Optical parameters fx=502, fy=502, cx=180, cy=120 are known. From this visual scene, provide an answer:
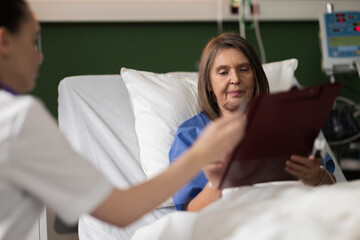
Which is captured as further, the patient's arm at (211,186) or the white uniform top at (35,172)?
the patient's arm at (211,186)

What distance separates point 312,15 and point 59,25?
1651 millimetres

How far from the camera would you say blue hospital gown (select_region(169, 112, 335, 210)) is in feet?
5.61

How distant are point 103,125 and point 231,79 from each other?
2.12 feet

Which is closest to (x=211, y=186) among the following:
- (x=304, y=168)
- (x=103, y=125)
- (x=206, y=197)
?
(x=206, y=197)

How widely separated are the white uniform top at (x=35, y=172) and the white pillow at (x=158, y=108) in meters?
0.99

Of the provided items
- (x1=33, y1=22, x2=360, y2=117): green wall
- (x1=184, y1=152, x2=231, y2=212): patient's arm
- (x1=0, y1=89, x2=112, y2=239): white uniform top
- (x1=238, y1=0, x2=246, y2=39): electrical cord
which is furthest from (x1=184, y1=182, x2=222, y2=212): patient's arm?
(x1=238, y1=0, x2=246, y2=39): electrical cord

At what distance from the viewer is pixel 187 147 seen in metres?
1.79

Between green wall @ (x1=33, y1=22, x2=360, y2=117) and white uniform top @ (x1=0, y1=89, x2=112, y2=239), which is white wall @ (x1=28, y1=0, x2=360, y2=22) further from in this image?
white uniform top @ (x1=0, y1=89, x2=112, y2=239)

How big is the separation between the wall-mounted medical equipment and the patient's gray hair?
120cm

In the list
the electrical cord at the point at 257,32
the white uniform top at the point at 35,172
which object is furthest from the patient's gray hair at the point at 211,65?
the electrical cord at the point at 257,32

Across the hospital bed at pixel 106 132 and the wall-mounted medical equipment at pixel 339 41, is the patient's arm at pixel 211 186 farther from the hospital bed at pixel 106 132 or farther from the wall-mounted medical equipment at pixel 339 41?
the wall-mounted medical equipment at pixel 339 41

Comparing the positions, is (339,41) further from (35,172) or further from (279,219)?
(35,172)

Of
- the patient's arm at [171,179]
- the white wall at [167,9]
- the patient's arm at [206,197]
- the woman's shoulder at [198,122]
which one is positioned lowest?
the patient's arm at [206,197]

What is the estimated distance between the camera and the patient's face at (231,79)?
73.0 inches
